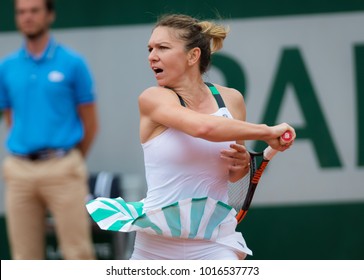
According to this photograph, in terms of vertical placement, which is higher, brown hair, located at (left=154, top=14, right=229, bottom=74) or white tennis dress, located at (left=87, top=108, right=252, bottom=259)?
brown hair, located at (left=154, top=14, right=229, bottom=74)

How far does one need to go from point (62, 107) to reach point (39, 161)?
1.04ft

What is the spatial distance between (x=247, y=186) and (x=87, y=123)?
72.0 inches

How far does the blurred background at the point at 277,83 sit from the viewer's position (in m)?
6.39

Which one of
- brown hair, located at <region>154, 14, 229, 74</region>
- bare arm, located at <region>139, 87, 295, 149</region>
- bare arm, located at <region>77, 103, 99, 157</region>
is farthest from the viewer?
bare arm, located at <region>77, 103, 99, 157</region>

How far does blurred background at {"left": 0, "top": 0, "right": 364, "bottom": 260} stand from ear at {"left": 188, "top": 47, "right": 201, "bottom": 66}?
8.11 feet

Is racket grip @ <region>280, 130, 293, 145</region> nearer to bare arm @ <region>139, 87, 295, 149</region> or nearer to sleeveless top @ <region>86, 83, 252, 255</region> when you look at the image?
bare arm @ <region>139, 87, 295, 149</region>

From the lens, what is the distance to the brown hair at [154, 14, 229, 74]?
386 cm

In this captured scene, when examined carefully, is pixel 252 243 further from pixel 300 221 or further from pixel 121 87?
pixel 121 87

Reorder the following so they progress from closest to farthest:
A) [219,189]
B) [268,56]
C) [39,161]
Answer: [219,189] → [39,161] → [268,56]

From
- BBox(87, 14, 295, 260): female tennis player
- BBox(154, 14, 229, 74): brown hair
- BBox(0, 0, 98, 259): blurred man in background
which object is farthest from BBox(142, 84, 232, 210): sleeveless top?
BBox(0, 0, 98, 259): blurred man in background

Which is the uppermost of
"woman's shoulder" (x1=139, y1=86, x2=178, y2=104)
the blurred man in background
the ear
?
the ear

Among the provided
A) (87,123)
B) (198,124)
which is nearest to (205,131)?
(198,124)

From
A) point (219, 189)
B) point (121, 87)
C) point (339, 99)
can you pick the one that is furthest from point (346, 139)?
point (219, 189)

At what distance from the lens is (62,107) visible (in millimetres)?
5652
